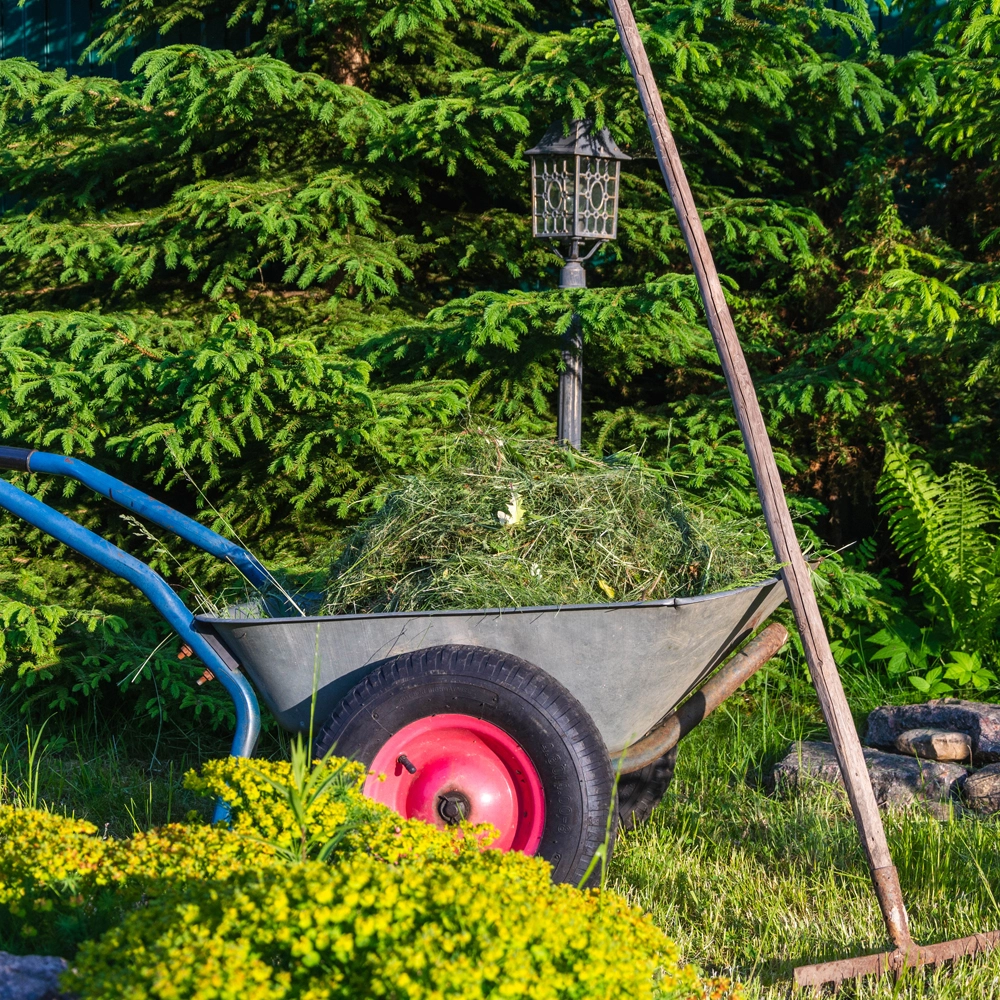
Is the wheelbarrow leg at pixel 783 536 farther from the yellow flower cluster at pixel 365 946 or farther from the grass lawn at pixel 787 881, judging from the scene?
the yellow flower cluster at pixel 365 946

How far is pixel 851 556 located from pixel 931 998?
2861mm

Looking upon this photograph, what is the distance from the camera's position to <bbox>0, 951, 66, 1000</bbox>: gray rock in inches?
58.2

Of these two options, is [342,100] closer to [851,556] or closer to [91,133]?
[91,133]

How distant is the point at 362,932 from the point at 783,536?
144 centimetres

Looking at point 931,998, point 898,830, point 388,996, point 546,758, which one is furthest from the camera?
point 898,830

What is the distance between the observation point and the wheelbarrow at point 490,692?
2.21m

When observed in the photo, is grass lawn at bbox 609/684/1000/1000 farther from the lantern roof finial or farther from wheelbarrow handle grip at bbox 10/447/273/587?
the lantern roof finial

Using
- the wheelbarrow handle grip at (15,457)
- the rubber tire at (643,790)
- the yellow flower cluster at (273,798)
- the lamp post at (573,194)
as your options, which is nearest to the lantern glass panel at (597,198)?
the lamp post at (573,194)

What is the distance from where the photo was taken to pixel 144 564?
9.04 feet

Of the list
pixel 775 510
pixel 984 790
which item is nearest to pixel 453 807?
pixel 775 510

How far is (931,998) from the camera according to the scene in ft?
6.79

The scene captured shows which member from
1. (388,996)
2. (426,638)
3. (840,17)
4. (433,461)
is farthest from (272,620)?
(840,17)

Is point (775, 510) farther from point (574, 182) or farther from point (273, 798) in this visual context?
point (574, 182)

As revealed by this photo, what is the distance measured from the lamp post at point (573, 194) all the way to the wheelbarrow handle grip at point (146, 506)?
4.27 feet
